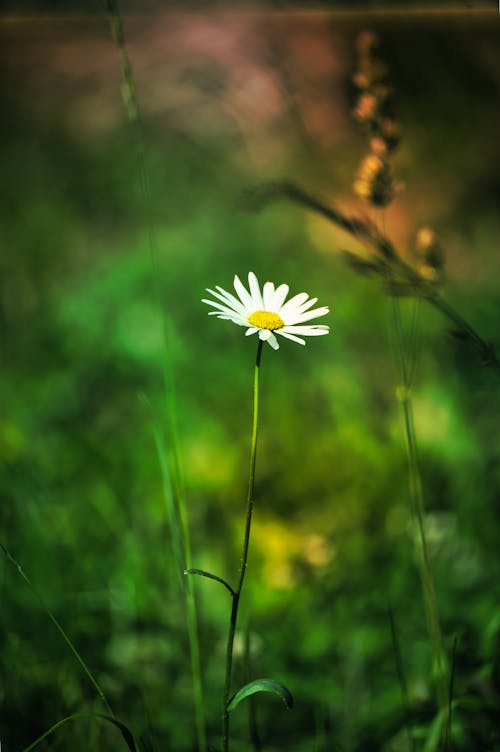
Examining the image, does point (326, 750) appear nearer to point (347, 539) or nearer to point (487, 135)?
point (347, 539)

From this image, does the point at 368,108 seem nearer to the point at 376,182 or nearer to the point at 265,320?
the point at 376,182

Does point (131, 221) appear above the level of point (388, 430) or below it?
above

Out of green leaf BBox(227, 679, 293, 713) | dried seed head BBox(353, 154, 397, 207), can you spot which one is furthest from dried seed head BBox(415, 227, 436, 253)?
green leaf BBox(227, 679, 293, 713)

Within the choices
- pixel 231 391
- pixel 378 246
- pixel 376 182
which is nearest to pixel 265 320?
pixel 378 246

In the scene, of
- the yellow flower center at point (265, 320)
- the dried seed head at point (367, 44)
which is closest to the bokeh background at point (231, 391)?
the dried seed head at point (367, 44)

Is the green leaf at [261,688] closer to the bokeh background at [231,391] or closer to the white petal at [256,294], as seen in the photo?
the bokeh background at [231,391]

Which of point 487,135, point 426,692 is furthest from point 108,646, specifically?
point 487,135

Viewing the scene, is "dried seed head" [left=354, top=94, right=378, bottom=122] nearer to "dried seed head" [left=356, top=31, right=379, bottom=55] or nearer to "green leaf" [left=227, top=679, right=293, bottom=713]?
"dried seed head" [left=356, top=31, right=379, bottom=55]
